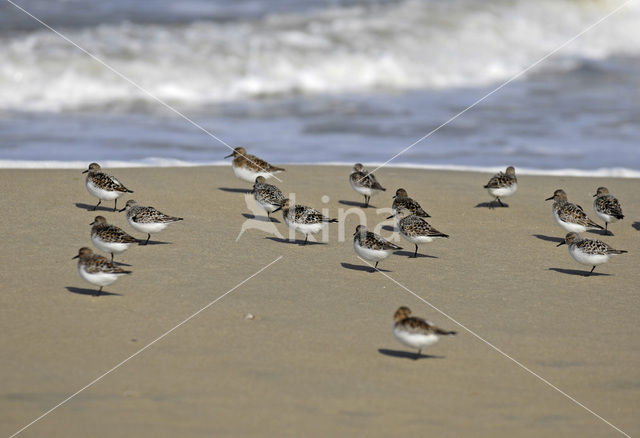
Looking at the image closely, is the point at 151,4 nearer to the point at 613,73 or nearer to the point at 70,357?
the point at 613,73

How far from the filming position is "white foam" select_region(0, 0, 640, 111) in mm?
25172

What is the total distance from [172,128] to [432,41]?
14.5 metres

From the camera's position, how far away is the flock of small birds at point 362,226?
8.95 meters

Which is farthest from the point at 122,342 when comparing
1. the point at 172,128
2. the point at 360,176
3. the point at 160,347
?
the point at 172,128

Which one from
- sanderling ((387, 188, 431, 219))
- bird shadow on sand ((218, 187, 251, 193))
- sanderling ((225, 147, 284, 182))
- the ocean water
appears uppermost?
the ocean water

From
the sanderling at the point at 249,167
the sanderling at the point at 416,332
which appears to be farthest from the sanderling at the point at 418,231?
the sanderling at the point at 249,167

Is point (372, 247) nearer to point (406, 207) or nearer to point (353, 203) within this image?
point (406, 207)

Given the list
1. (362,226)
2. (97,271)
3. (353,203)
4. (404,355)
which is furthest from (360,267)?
(97,271)

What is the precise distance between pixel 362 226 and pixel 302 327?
3.08 metres

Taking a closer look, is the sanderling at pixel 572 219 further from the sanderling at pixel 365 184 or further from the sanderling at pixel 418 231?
the sanderling at pixel 365 184

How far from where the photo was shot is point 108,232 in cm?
1009

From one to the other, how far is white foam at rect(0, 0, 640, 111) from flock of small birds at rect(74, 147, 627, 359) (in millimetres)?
11107

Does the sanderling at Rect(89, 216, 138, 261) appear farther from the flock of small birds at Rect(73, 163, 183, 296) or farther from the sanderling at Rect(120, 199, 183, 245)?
the sanderling at Rect(120, 199, 183, 245)

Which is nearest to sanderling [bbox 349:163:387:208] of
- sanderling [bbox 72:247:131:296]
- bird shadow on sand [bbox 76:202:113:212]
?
bird shadow on sand [bbox 76:202:113:212]
